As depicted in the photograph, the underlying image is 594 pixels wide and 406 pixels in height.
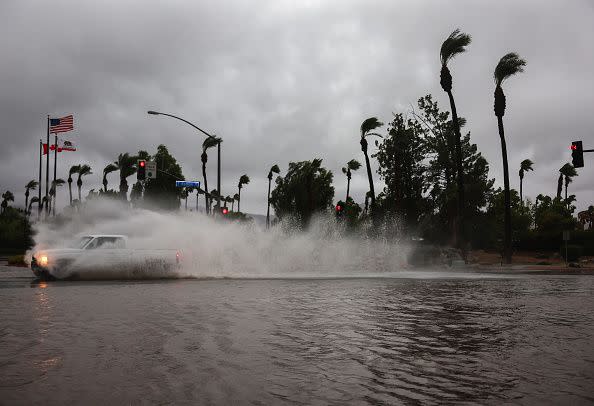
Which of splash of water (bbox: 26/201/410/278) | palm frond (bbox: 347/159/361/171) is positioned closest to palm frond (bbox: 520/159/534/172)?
palm frond (bbox: 347/159/361/171)

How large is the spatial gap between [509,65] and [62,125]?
32.5 meters

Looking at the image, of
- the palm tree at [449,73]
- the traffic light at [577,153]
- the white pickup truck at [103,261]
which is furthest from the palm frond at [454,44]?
the white pickup truck at [103,261]

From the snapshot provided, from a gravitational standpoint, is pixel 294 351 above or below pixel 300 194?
below

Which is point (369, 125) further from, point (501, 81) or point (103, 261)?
point (103, 261)

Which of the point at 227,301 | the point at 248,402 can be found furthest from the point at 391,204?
the point at 248,402

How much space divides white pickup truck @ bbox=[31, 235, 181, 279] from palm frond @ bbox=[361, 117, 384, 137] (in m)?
28.3

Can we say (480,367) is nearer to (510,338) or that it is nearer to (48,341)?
(510,338)

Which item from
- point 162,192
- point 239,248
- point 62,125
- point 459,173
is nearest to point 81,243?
point 239,248

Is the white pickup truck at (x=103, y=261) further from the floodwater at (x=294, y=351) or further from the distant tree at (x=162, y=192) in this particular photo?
the distant tree at (x=162, y=192)

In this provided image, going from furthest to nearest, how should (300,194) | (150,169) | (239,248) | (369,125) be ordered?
(300,194) → (369,125) → (150,169) → (239,248)

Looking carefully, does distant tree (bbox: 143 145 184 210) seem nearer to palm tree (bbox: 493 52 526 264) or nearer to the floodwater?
palm tree (bbox: 493 52 526 264)

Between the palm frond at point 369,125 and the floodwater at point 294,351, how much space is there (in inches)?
1367

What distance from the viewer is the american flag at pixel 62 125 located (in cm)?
4210

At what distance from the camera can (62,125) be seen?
42344 mm
